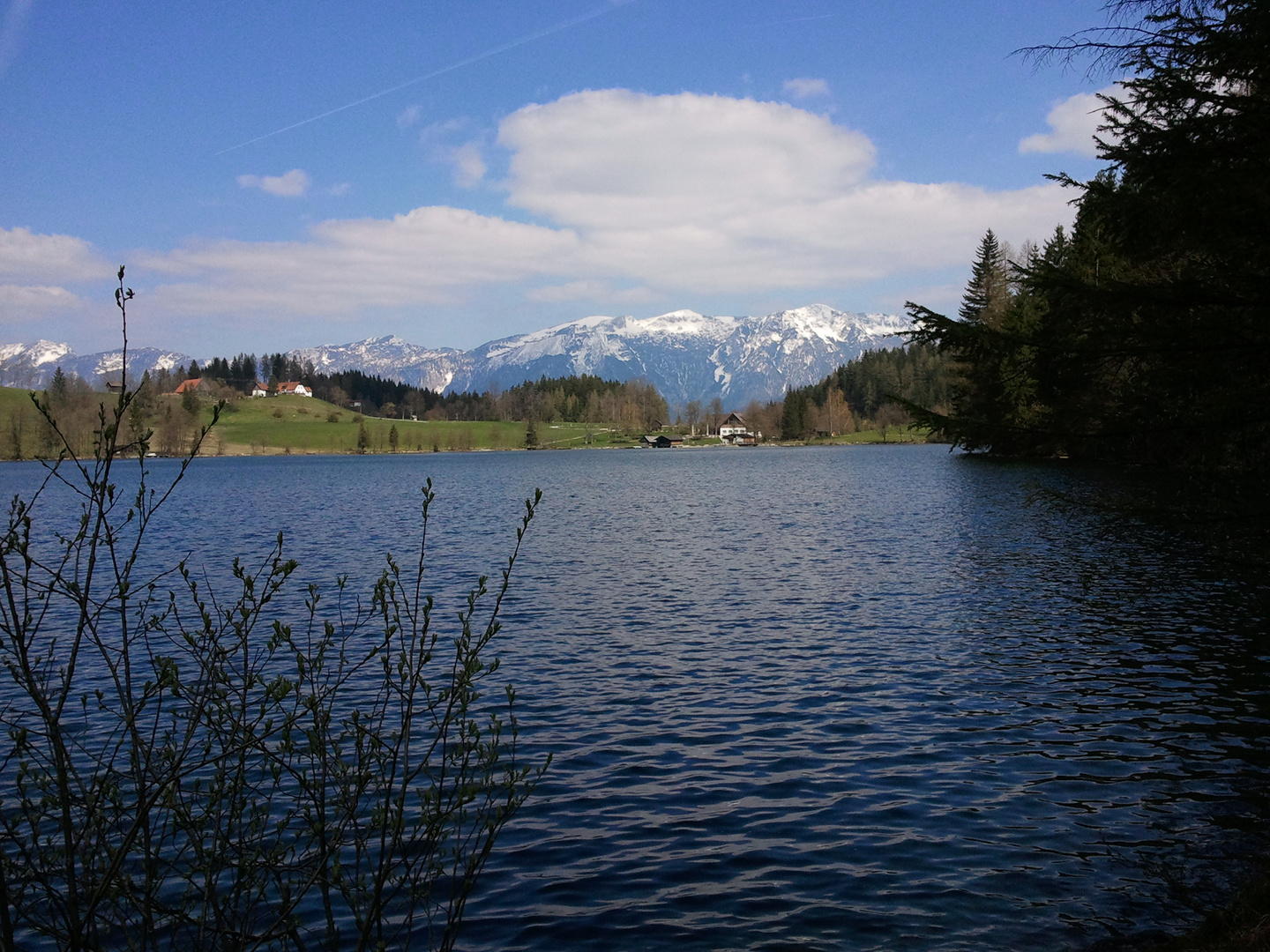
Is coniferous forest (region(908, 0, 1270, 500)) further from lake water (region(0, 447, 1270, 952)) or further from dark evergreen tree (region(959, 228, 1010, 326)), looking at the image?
dark evergreen tree (region(959, 228, 1010, 326))

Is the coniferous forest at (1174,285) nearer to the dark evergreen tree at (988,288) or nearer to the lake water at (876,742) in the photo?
the lake water at (876,742)

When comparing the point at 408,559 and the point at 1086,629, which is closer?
the point at 1086,629

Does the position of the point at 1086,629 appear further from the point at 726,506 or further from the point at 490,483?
the point at 490,483

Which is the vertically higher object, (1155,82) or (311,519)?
(1155,82)

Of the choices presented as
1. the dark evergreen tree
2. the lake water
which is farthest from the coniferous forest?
the dark evergreen tree

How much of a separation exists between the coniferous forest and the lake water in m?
2.66

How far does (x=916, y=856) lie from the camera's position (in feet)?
30.9

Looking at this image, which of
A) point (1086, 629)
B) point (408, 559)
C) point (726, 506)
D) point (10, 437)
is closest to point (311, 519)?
point (408, 559)

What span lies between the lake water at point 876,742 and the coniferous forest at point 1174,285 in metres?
2.66

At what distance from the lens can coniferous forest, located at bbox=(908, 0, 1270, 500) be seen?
8508 millimetres

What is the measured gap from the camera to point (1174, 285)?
362 inches

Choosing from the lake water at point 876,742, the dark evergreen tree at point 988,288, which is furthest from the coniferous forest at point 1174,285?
the dark evergreen tree at point 988,288

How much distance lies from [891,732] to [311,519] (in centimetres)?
4222

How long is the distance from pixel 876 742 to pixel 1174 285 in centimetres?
715
